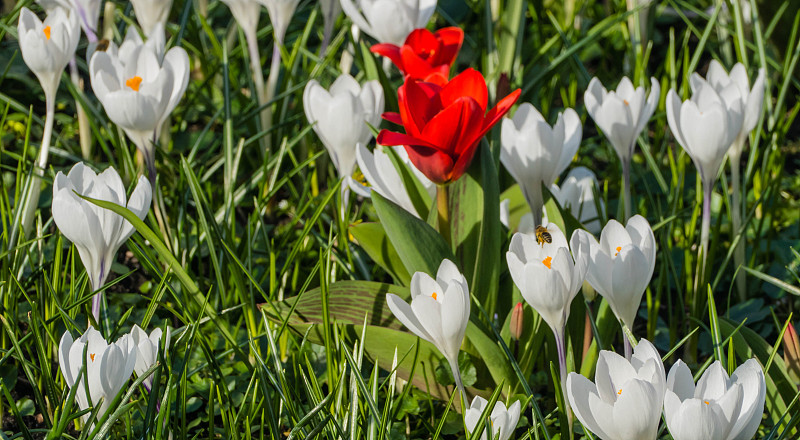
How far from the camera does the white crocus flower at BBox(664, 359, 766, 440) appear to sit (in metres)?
0.71

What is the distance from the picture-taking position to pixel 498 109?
1.06m

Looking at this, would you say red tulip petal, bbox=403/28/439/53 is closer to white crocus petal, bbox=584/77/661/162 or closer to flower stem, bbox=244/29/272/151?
white crocus petal, bbox=584/77/661/162

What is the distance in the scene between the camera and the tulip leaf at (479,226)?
1.13m

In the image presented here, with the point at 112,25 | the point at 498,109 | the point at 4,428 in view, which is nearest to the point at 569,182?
the point at 498,109

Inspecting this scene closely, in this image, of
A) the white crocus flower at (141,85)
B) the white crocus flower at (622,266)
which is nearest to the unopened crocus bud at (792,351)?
the white crocus flower at (622,266)

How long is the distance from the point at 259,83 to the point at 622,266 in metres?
1.03

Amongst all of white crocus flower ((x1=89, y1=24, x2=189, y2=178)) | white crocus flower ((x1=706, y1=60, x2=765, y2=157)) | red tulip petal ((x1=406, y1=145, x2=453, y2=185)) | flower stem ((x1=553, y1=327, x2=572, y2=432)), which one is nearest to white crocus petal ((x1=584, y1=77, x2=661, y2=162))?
white crocus flower ((x1=706, y1=60, x2=765, y2=157))

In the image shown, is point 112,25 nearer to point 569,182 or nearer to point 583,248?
point 569,182

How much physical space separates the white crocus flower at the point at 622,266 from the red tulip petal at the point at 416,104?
275 millimetres

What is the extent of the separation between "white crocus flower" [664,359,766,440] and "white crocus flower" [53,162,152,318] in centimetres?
67

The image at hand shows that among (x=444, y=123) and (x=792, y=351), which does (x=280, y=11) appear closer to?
(x=444, y=123)

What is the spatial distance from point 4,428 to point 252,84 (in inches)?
35.2

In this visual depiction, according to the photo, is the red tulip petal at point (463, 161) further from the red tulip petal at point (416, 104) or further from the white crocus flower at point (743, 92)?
the white crocus flower at point (743, 92)

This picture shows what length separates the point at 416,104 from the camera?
3.44 feet
